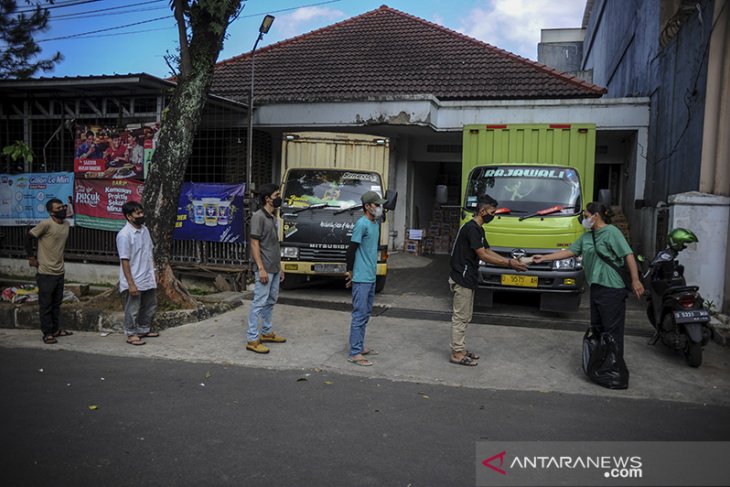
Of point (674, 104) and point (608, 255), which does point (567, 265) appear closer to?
point (608, 255)

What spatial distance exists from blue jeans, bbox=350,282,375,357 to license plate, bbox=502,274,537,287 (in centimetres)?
281

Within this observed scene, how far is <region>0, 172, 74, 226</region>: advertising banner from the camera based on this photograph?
11039 millimetres

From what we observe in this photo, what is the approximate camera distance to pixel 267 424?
4379 mm

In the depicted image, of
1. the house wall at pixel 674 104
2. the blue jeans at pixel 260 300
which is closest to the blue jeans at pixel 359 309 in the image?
the blue jeans at pixel 260 300

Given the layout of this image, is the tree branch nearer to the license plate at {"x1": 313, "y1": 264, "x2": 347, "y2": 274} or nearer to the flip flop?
the license plate at {"x1": 313, "y1": 264, "x2": 347, "y2": 274}

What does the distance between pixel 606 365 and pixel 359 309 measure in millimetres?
2579

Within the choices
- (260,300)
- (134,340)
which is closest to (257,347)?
(260,300)

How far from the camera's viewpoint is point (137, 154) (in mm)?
10500

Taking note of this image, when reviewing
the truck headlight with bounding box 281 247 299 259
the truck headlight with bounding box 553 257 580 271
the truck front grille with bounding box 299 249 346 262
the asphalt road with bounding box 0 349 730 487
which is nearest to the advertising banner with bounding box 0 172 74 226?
the truck headlight with bounding box 281 247 299 259

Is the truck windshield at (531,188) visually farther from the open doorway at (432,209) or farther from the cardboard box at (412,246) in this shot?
the open doorway at (432,209)

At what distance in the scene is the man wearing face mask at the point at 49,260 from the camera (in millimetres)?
6984

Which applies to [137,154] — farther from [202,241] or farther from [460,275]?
[460,275]

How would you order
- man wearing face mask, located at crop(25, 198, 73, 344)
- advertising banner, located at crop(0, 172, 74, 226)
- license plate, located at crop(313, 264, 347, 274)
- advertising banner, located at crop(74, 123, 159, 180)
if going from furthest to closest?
advertising banner, located at crop(0, 172, 74, 226)
advertising banner, located at crop(74, 123, 159, 180)
license plate, located at crop(313, 264, 347, 274)
man wearing face mask, located at crop(25, 198, 73, 344)

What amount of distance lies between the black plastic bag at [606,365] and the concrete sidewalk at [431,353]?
10 centimetres
